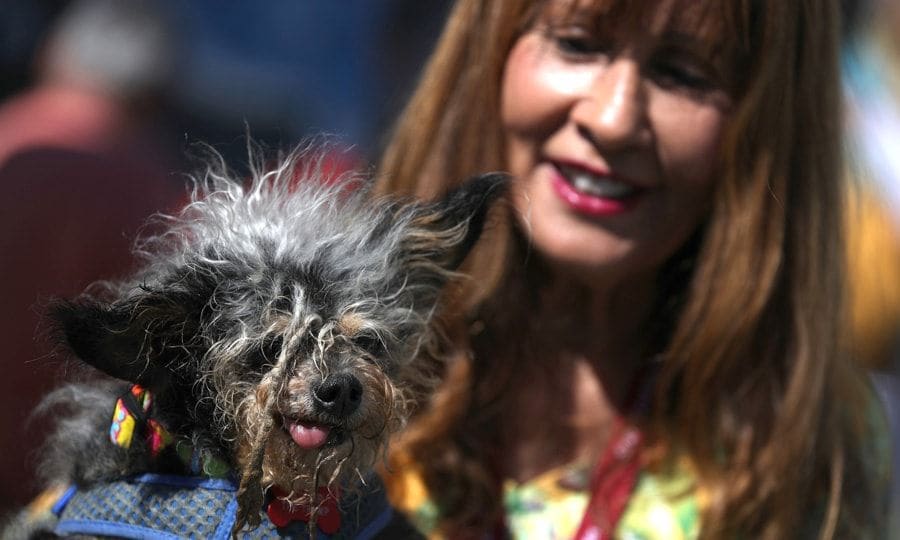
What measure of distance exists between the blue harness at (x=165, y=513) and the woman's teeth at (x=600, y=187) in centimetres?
84

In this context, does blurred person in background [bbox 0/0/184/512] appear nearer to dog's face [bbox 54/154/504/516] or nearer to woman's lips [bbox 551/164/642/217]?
dog's face [bbox 54/154/504/516]

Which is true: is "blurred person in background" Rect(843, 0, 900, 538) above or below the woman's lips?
below

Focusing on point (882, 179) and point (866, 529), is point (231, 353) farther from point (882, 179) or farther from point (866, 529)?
point (882, 179)

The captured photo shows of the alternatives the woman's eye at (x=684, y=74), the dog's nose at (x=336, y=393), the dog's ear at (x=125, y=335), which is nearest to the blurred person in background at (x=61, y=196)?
the dog's ear at (x=125, y=335)

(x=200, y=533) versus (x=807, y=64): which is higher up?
(x=807, y=64)

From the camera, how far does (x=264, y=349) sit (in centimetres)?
161

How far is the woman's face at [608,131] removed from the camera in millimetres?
2148

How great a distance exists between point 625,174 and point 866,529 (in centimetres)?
96

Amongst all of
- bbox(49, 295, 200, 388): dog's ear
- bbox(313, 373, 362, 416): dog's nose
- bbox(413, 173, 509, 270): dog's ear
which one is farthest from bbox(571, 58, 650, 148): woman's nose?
bbox(49, 295, 200, 388): dog's ear

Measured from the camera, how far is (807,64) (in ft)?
7.54

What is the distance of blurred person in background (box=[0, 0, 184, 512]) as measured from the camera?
2430mm

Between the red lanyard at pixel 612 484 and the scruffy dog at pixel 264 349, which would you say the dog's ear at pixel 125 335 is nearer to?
the scruffy dog at pixel 264 349

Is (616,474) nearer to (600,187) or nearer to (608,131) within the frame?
(600,187)

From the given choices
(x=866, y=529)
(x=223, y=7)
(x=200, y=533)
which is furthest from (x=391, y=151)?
(x=223, y=7)
